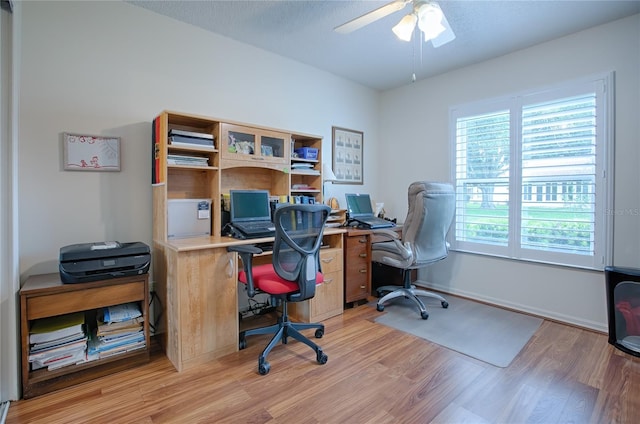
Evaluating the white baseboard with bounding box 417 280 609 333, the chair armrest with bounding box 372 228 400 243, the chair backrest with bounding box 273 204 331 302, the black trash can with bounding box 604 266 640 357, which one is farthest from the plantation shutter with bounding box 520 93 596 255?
the chair backrest with bounding box 273 204 331 302

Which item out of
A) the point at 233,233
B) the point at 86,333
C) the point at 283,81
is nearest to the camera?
the point at 86,333

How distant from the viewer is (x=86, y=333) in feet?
6.55

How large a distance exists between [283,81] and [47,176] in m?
2.21

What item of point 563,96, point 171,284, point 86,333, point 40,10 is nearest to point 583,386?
point 563,96

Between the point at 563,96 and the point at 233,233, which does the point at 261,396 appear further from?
the point at 563,96

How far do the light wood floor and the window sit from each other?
3.17ft

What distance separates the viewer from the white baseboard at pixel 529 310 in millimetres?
2697

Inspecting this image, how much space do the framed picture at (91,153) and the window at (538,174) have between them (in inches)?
132

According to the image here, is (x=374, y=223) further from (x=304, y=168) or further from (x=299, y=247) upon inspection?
(x=299, y=247)

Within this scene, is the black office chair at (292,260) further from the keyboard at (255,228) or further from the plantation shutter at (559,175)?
the plantation shutter at (559,175)

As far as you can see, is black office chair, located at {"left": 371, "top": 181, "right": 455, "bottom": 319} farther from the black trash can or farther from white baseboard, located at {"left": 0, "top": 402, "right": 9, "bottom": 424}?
white baseboard, located at {"left": 0, "top": 402, "right": 9, "bottom": 424}

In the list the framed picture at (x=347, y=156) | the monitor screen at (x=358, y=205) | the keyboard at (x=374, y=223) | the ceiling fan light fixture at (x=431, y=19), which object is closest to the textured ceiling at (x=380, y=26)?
the ceiling fan light fixture at (x=431, y=19)

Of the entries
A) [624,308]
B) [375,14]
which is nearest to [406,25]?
Answer: [375,14]

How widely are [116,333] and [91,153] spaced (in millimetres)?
1259
